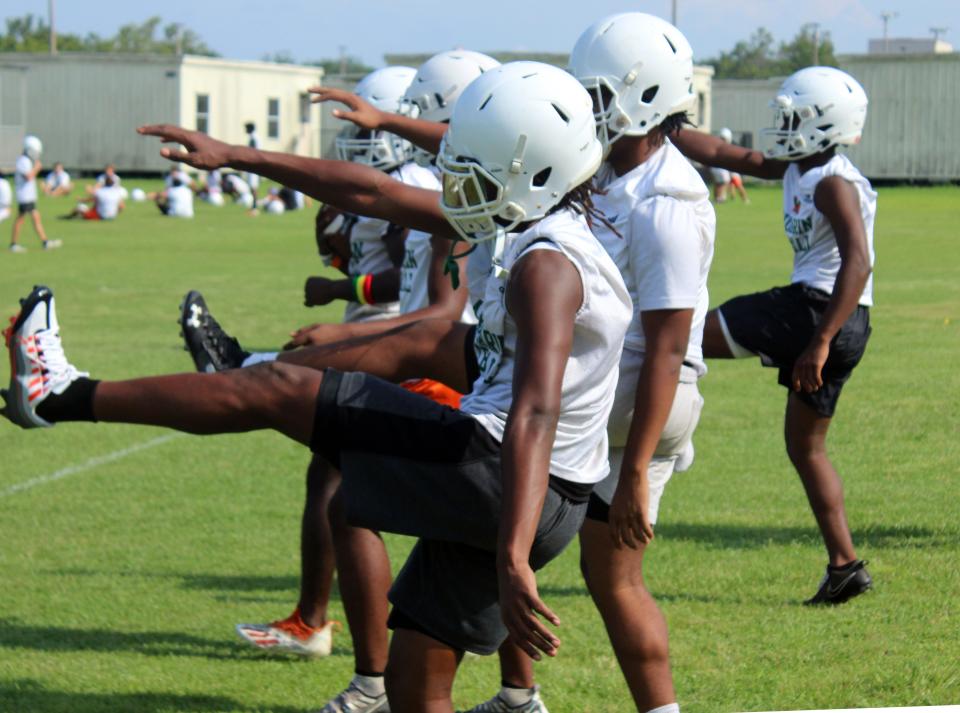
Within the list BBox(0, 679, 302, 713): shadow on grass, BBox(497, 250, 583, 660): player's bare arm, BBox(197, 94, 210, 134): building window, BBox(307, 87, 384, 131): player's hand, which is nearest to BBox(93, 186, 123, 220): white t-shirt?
BBox(197, 94, 210, 134): building window

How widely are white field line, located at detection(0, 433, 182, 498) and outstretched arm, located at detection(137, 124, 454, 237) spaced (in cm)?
526

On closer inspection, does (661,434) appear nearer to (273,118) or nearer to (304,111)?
(273,118)

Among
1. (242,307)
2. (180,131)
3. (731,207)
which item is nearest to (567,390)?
(180,131)

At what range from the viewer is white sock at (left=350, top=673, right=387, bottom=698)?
5277 millimetres

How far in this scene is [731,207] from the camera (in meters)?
45.4

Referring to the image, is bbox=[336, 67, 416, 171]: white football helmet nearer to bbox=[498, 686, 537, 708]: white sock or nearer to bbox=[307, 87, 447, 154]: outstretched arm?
bbox=[307, 87, 447, 154]: outstretched arm

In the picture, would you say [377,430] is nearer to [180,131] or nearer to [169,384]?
[169,384]

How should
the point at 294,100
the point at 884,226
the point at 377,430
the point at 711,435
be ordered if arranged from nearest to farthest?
1. the point at 377,430
2. the point at 711,435
3. the point at 884,226
4. the point at 294,100

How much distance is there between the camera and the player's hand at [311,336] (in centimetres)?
486

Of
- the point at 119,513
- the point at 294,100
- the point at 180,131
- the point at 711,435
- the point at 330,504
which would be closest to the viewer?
the point at 180,131

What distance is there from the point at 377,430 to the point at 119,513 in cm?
517

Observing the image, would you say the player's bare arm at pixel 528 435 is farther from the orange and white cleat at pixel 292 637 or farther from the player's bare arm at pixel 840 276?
the player's bare arm at pixel 840 276

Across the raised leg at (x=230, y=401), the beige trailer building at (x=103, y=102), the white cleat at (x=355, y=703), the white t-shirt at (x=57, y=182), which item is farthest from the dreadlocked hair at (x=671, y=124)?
the beige trailer building at (x=103, y=102)

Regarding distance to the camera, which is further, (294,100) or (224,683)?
(294,100)
